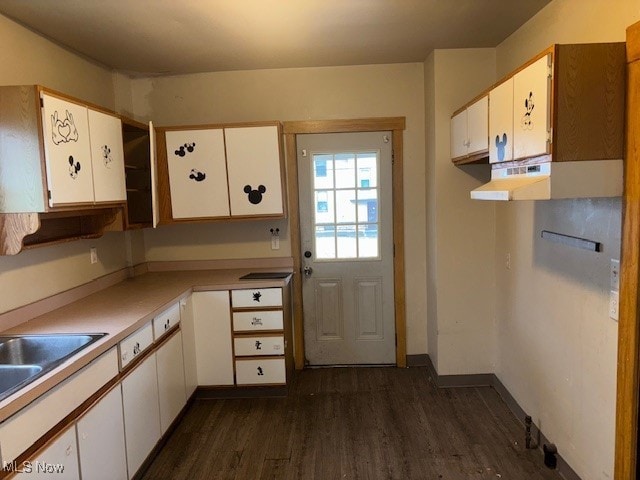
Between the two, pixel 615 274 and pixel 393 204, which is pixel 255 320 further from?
A: pixel 615 274

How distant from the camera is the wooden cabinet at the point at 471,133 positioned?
A: 98.7 inches

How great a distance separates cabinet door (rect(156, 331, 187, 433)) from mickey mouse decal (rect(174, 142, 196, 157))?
52.0 inches

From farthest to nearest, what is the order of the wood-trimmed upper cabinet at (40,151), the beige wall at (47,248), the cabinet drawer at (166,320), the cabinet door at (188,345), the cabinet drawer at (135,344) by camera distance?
the cabinet door at (188,345)
the cabinet drawer at (166,320)
the beige wall at (47,248)
the cabinet drawer at (135,344)
the wood-trimmed upper cabinet at (40,151)

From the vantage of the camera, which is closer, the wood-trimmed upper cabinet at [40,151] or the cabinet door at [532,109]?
the cabinet door at [532,109]

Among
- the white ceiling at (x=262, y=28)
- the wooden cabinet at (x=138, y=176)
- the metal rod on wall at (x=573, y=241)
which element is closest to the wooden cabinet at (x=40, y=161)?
the white ceiling at (x=262, y=28)

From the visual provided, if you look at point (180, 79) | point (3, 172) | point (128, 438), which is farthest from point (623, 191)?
point (180, 79)

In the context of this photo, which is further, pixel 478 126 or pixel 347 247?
pixel 347 247

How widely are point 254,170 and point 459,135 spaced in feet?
4.87

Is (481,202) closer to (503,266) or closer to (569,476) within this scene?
(503,266)

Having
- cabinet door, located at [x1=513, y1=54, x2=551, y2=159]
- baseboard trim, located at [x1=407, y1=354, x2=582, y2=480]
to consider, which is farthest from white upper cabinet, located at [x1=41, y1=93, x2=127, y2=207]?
baseboard trim, located at [x1=407, y1=354, x2=582, y2=480]

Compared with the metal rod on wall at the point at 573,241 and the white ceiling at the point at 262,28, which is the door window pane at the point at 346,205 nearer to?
the white ceiling at the point at 262,28

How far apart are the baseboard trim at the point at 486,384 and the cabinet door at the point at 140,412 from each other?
2.07 m

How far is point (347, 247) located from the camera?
378 cm

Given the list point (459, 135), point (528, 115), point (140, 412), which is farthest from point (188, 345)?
point (528, 115)
